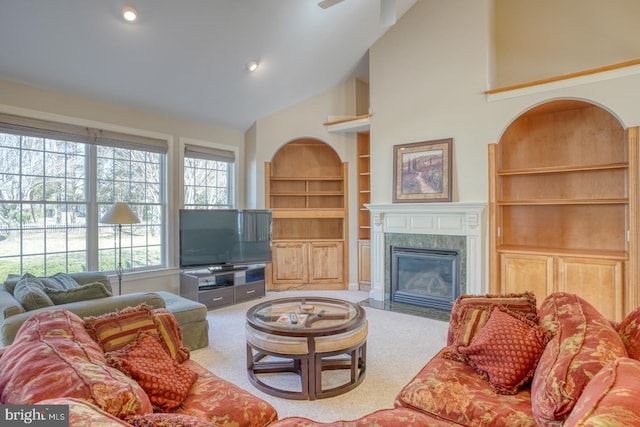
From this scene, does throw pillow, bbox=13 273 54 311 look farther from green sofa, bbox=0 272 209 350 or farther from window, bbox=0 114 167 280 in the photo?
window, bbox=0 114 167 280

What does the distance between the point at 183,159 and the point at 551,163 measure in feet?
17.0

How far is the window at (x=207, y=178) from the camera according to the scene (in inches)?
219

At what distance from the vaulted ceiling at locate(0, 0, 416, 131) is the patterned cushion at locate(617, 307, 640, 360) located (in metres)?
2.86

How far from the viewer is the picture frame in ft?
15.5

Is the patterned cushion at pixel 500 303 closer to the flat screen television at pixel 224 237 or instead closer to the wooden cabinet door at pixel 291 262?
the flat screen television at pixel 224 237

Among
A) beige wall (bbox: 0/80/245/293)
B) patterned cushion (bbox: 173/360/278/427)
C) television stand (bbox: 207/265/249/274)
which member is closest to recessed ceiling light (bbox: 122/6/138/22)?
beige wall (bbox: 0/80/245/293)

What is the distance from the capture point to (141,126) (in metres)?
4.89

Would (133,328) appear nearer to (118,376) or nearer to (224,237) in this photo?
(118,376)

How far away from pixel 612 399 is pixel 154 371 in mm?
1749

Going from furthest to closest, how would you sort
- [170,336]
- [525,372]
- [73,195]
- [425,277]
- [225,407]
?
1. [425,277]
2. [73,195]
3. [170,336]
4. [525,372]
5. [225,407]

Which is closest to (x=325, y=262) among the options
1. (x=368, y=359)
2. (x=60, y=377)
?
(x=368, y=359)

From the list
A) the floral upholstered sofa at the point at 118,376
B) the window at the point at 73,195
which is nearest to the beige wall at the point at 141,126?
the window at the point at 73,195

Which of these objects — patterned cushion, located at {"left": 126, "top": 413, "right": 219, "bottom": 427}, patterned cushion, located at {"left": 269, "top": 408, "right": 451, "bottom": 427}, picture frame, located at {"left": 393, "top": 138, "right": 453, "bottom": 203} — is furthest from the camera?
picture frame, located at {"left": 393, "top": 138, "right": 453, "bottom": 203}

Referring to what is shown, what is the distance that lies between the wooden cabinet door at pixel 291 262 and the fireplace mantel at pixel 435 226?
4.31 ft
